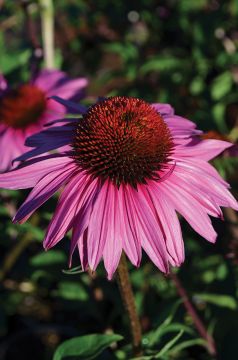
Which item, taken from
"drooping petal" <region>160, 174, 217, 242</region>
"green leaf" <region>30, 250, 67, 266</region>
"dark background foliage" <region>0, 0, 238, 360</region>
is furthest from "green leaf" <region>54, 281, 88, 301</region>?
"drooping petal" <region>160, 174, 217, 242</region>

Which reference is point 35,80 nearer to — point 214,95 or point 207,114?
point 207,114

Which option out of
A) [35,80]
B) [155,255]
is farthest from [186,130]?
[35,80]

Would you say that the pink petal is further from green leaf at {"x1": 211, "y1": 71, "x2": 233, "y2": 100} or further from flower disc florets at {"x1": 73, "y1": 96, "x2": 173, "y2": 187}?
green leaf at {"x1": 211, "y1": 71, "x2": 233, "y2": 100}

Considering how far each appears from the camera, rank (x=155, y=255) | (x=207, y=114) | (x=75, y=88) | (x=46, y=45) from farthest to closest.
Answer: (x=46, y=45)
(x=207, y=114)
(x=75, y=88)
(x=155, y=255)

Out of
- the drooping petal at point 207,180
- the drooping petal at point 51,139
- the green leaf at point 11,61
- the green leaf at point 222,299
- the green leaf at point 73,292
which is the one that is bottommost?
the green leaf at point 222,299

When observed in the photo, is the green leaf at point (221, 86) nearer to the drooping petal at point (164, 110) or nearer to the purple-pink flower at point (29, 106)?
the purple-pink flower at point (29, 106)

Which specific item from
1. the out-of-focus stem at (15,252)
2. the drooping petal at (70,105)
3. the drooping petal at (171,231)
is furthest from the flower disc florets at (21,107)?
the drooping petal at (171,231)

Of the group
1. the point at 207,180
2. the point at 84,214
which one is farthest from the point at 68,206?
the point at 207,180
